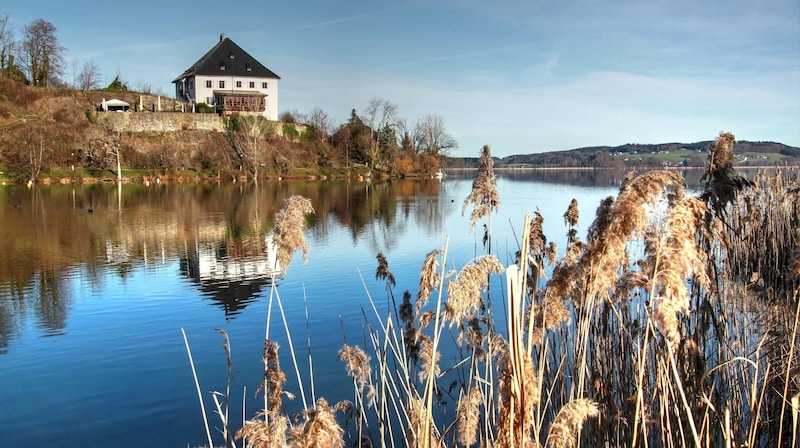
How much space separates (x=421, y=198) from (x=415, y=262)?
90.0 feet

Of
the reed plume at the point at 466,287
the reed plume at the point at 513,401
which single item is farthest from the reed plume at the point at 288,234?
the reed plume at the point at 513,401

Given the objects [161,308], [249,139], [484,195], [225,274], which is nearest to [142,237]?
[225,274]

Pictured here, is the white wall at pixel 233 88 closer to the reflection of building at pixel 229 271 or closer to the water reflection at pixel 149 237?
the water reflection at pixel 149 237

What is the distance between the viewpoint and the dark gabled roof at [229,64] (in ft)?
257

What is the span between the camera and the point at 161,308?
14.4 meters

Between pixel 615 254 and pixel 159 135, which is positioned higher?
pixel 159 135

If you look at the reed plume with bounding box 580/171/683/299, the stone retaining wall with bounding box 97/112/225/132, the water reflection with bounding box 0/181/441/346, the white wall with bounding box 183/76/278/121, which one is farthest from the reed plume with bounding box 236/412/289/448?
the white wall with bounding box 183/76/278/121

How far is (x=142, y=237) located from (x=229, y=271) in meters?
8.22

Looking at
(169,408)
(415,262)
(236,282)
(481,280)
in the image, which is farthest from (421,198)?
(481,280)

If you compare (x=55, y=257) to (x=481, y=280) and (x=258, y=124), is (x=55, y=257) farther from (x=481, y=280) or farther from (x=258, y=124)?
(x=258, y=124)

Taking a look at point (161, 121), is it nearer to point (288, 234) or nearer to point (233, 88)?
point (233, 88)

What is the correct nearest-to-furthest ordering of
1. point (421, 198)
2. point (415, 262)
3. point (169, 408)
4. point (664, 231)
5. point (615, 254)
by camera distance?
point (664, 231) < point (615, 254) < point (169, 408) < point (415, 262) < point (421, 198)

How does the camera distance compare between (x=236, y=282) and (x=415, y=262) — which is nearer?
(x=236, y=282)

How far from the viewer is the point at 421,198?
154ft
